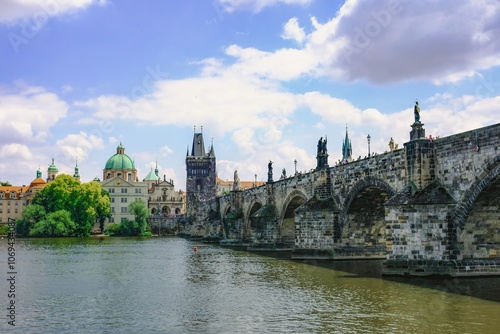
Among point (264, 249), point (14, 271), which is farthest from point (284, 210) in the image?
point (14, 271)

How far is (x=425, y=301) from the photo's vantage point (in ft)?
65.6

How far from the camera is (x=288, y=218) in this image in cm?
5294

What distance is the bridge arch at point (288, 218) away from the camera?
5053 centimetres

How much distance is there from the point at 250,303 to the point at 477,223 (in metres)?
11.6

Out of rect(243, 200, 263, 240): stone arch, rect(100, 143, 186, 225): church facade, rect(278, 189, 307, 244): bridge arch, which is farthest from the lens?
rect(100, 143, 186, 225): church facade

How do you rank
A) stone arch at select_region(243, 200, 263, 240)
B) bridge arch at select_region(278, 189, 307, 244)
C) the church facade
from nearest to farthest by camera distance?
bridge arch at select_region(278, 189, 307, 244)
stone arch at select_region(243, 200, 263, 240)
the church facade

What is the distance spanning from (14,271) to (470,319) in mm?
26748

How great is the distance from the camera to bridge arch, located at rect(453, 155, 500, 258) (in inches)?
969

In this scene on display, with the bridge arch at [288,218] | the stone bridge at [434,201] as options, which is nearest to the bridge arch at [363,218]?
the stone bridge at [434,201]

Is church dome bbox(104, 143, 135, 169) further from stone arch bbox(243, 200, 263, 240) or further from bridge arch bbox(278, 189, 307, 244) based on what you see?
bridge arch bbox(278, 189, 307, 244)

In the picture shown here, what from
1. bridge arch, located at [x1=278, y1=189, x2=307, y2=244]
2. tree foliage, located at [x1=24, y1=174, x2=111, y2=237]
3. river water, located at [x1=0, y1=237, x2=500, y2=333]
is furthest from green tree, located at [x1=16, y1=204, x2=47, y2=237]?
river water, located at [x1=0, y1=237, x2=500, y2=333]

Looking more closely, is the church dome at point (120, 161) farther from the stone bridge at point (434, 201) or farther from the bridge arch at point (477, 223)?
the bridge arch at point (477, 223)

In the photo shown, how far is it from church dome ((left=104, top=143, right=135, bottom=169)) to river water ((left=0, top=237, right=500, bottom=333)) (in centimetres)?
13234

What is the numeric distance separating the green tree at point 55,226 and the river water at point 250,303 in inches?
2893
